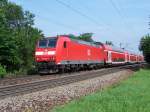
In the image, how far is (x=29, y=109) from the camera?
43.8ft

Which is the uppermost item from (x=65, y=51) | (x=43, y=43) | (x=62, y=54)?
(x=43, y=43)

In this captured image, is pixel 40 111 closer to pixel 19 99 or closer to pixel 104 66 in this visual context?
pixel 19 99

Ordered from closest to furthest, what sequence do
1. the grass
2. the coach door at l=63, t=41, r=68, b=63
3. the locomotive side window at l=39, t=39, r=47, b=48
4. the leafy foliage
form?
the grass, the locomotive side window at l=39, t=39, r=47, b=48, the coach door at l=63, t=41, r=68, b=63, the leafy foliage

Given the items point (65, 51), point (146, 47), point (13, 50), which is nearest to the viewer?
point (65, 51)

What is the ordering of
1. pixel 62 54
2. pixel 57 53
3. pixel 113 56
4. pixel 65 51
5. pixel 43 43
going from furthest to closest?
pixel 113 56
pixel 65 51
pixel 43 43
pixel 62 54
pixel 57 53

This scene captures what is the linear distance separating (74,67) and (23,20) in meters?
58.6

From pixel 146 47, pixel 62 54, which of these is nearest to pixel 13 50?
pixel 62 54

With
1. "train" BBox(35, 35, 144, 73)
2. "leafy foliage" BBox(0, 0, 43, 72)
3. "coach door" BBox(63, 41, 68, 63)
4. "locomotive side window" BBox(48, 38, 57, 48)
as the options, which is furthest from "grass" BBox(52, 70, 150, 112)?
"leafy foliage" BBox(0, 0, 43, 72)

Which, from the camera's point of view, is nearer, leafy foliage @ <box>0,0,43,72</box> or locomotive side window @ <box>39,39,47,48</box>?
locomotive side window @ <box>39,39,47,48</box>

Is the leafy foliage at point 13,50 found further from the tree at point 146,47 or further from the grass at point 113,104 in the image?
the grass at point 113,104

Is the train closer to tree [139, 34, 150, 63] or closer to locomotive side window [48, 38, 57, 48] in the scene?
locomotive side window [48, 38, 57, 48]

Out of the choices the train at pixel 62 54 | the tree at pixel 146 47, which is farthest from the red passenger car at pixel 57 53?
the tree at pixel 146 47

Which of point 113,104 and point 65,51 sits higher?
point 65,51

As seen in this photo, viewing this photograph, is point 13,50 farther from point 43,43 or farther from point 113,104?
point 113,104
